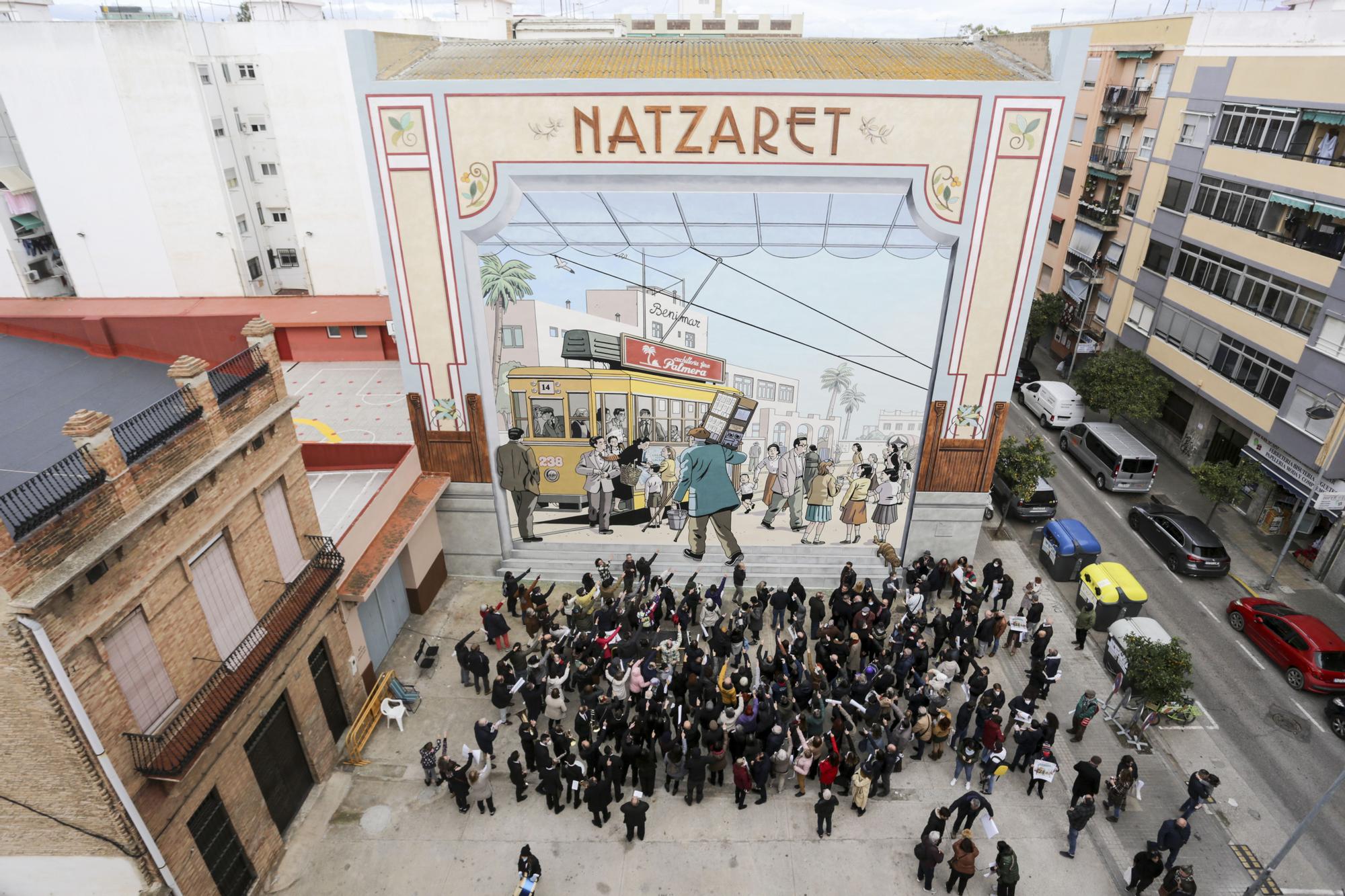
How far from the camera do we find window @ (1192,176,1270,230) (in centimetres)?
2428

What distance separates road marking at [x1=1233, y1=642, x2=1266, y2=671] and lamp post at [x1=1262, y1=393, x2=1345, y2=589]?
310 cm

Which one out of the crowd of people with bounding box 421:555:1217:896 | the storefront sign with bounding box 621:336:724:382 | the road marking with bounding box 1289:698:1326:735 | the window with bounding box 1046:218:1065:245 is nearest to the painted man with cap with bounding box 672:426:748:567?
the storefront sign with bounding box 621:336:724:382

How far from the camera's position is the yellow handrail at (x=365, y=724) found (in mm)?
15188

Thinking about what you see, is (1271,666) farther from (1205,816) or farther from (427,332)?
(427,332)

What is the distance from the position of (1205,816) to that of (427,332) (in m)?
19.6

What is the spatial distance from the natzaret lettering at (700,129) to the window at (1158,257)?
20.1 m

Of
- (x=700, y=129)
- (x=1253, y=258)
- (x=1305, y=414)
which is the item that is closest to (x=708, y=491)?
(x=700, y=129)

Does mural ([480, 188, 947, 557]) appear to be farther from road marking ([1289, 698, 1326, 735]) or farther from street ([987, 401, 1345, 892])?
road marking ([1289, 698, 1326, 735])

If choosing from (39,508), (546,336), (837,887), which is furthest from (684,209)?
(837,887)

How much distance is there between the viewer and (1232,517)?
25.1 meters

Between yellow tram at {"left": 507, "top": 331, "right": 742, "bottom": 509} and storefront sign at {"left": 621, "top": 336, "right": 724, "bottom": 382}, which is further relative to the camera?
yellow tram at {"left": 507, "top": 331, "right": 742, "bottom": 509}

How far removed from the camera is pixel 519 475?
1962 centimetres

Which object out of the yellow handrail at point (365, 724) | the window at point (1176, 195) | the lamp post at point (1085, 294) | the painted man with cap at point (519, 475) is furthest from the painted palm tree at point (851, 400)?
the lamp post at point (1085, 294)

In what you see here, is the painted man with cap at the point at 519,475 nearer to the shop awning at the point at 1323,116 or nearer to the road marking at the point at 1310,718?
the road marking at the point at 1310,718
